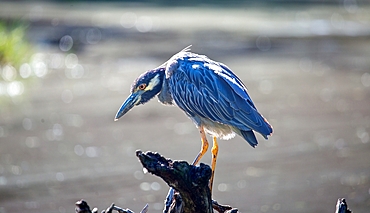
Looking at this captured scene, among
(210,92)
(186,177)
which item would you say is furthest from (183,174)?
(210,92)

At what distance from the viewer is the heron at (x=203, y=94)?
552 cm

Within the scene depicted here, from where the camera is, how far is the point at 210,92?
18.7ft

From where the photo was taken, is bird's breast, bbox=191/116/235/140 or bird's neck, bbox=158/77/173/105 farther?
bird's neck, bbox=158/77/173/105

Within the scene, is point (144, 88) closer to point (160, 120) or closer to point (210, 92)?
point (210, 92)

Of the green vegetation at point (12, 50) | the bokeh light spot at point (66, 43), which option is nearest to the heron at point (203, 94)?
the green vegetation at point (12, 50)

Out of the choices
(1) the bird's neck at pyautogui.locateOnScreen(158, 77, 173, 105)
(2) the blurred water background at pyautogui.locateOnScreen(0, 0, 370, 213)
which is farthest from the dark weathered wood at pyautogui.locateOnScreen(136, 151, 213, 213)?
(2) the blurred water background at pyautogui.locateOnScreen(0, 0, 370, 213)

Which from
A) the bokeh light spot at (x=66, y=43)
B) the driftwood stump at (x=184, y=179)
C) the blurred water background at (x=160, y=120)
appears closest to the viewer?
the driftwood stump at (x=184, y=179)

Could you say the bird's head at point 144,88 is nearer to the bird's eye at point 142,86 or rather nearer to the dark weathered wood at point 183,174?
the bird's eye at point 142,86

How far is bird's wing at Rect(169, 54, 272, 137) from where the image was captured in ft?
18.1

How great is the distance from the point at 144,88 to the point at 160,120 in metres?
5.19

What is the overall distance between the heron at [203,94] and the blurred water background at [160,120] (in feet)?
7.97

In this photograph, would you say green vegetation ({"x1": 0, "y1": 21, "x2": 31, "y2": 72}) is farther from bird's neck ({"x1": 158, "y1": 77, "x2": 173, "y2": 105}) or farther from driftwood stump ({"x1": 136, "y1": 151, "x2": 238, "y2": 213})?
driftwood stump ({"x1": 136, "y1": 151, "x2": 238, "y2": 213})

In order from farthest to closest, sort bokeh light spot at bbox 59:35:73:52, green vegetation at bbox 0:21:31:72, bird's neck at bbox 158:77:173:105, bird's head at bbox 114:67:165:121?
bokeh light spot at bbox 59:35:73:52 < green vegetation at bbox 0:21:31:72 < bird's neck at bbox 158:77:173:105 < bird's head at bbox 114:67:165:121

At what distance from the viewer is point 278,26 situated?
21672 millimetres
